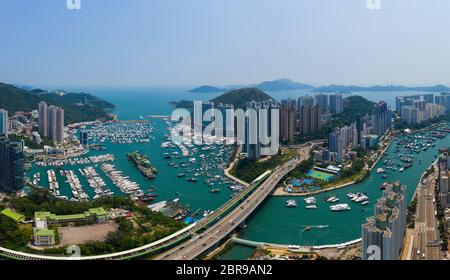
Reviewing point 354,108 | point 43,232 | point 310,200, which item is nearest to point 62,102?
point 354,108

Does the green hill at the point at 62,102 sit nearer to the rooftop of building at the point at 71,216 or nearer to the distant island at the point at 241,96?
the distant island at the point at 241,96

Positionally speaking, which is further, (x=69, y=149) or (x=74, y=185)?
(x=69, y=149)

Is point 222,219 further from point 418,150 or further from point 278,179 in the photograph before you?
point 418,150

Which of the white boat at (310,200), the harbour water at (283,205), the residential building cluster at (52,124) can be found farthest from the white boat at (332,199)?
Answer: the residential building cluster at (52,124)

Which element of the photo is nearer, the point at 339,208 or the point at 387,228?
the point at 387,228

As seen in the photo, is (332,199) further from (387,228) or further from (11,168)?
(11,168)
